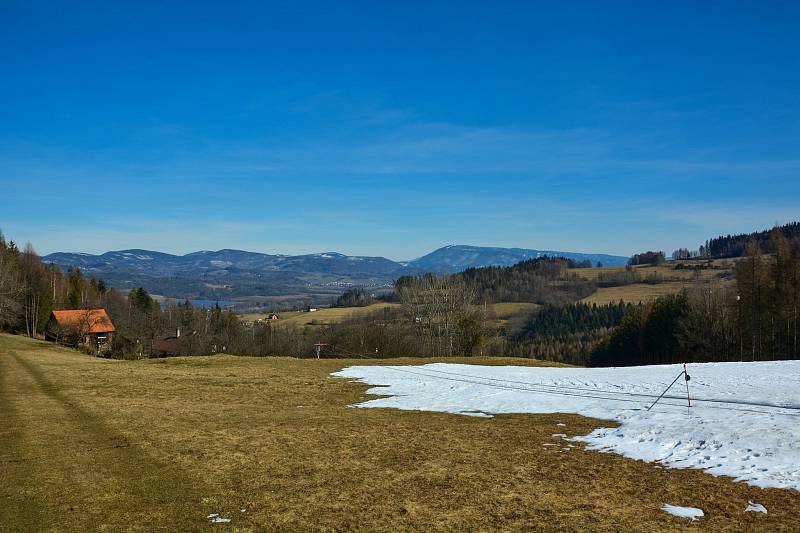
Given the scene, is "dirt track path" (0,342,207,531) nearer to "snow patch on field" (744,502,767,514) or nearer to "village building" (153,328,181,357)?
"snow patch on field" (744,502,767,514)

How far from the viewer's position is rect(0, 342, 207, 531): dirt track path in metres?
8.96

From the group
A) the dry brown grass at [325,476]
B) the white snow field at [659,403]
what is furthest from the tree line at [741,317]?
the dry brown grass at [325,476]

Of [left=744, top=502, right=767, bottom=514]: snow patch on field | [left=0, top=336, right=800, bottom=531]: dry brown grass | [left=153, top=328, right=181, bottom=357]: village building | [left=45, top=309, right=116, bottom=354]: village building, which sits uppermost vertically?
[left=744, top=502, right=767, bottom=514]: snow patch on field

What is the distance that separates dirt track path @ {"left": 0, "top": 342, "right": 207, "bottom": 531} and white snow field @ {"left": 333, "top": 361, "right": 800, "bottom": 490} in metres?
9.87

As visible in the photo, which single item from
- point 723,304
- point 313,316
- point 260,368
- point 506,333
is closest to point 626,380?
point 260,368

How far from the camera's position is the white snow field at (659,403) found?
39.9ft

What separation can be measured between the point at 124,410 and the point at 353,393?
31.5 ft

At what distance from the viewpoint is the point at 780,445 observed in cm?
1234

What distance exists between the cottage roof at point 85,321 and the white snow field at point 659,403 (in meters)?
55.0

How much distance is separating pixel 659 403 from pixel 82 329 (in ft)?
243

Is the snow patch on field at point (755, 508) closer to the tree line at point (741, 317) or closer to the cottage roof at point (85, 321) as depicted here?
the tree line at point (741, 317)

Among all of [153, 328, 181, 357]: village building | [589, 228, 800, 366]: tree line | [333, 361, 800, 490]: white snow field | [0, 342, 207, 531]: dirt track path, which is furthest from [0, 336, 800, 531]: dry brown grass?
[153, 328, 181, 357]: village building

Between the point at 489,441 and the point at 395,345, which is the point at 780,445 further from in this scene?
the point at 395,345

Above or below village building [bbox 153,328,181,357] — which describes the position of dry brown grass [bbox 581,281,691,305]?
above
